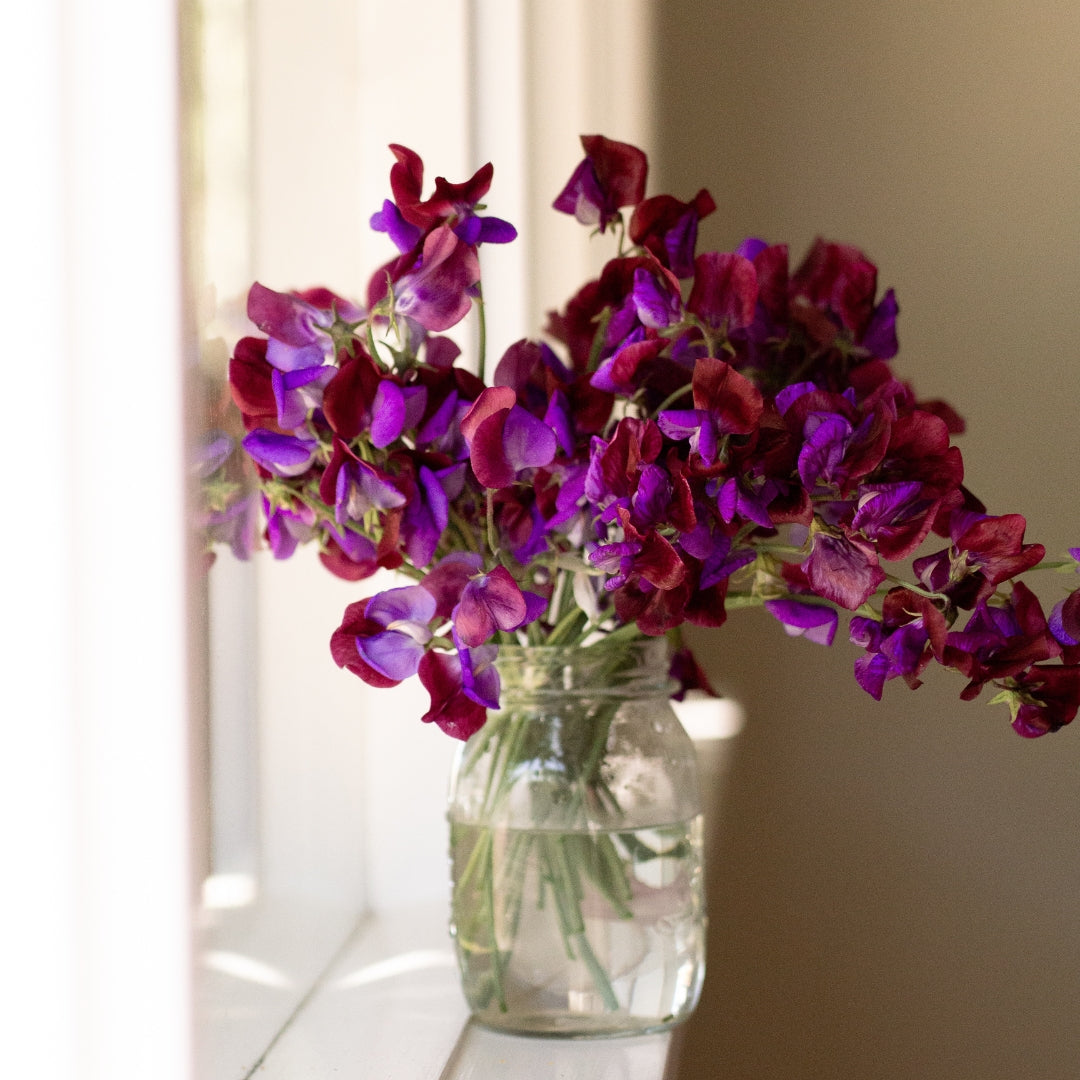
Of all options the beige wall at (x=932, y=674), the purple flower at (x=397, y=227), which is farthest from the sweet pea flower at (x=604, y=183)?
the beige wall at (x=932, y=674)

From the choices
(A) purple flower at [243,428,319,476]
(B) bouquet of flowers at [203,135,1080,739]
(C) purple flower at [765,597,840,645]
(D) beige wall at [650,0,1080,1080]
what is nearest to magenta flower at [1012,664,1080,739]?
(B) bouquet of flowers at [203,135,1080,739]

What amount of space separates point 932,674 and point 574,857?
2.10 ft

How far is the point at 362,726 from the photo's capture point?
3.27 feet

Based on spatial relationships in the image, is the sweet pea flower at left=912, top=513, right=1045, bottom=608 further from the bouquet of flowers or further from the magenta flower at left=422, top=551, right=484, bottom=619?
the magenta flower at left=422, top=551, right=484, bottom=619

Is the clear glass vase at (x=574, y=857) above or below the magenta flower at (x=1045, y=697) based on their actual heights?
below

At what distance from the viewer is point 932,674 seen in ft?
3.94

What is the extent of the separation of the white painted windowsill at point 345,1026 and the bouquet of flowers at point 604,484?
0.20 meters

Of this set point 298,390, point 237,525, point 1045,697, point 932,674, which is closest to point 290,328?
point 298,390

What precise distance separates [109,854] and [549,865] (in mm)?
307

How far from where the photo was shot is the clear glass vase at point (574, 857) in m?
0.67

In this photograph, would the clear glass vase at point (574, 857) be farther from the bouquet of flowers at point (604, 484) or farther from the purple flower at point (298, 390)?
the purple flower at point (298, 390)

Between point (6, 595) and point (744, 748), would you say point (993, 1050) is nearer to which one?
point (744, 748)

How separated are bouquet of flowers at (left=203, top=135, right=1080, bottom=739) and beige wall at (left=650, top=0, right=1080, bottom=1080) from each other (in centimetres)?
57

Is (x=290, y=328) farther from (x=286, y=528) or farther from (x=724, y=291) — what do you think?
(x=724, y=291)
